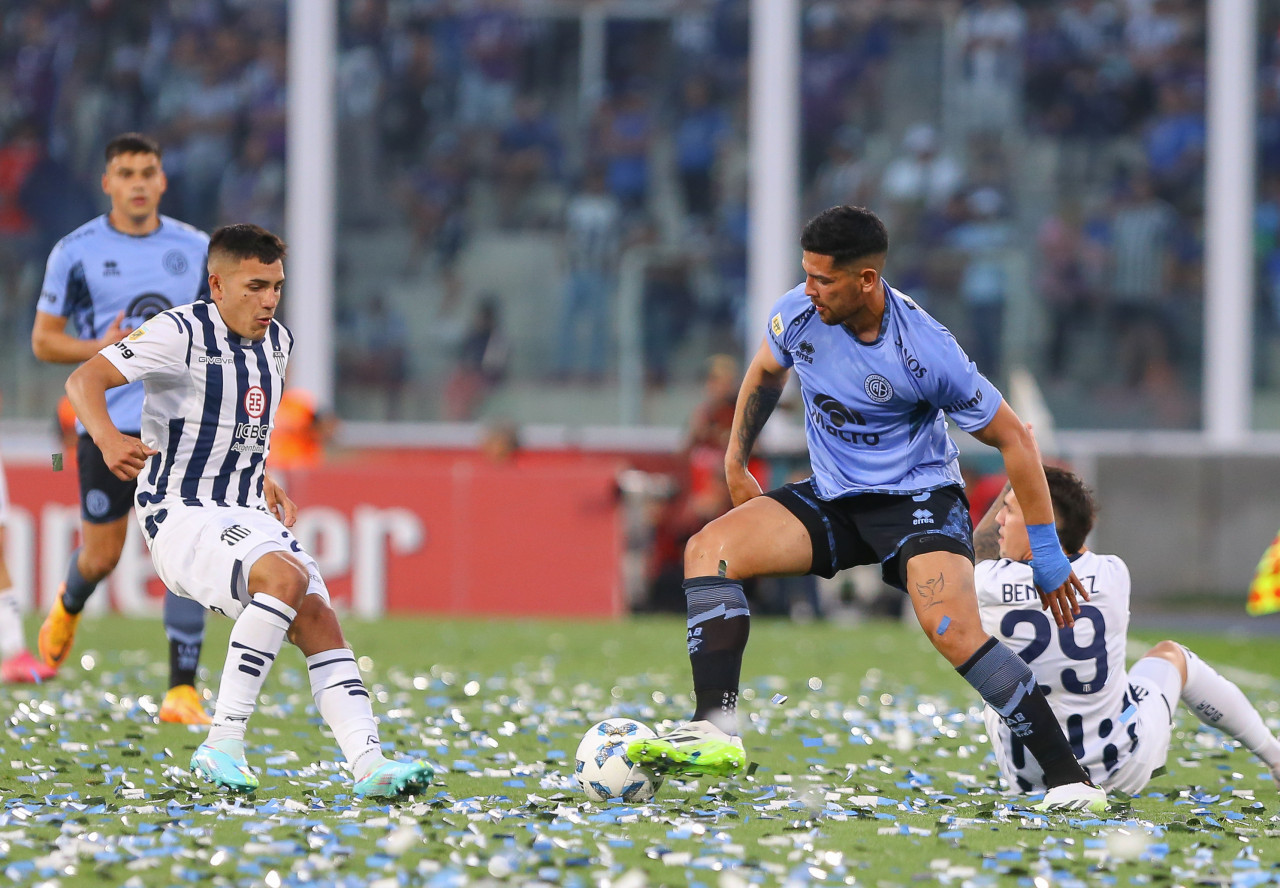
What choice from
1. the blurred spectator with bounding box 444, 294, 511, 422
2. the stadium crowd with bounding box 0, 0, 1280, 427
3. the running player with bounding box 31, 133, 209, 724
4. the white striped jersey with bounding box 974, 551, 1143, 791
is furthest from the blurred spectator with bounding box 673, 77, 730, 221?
the white striped jersey with bounding box 974, 551, 1143, 791

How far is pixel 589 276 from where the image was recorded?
18.2m

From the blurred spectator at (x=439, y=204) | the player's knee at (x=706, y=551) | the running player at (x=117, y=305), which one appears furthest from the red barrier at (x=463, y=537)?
the player's knee at (x=706, y=551)

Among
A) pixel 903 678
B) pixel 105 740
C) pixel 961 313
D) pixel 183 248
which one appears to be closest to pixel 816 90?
pixel 961 313

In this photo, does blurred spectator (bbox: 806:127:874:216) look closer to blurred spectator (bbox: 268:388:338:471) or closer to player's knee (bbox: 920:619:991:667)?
blurred spectator (bbox: 268:388:338:471)

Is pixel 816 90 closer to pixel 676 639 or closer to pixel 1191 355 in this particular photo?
pixel 1191 355

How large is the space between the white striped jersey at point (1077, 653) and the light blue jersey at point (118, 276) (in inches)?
143

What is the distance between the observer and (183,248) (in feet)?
24.2

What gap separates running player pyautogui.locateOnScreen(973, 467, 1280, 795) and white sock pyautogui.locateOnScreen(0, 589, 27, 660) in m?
4.92

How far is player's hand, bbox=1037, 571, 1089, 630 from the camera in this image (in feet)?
17.3

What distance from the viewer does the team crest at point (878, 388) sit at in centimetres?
541

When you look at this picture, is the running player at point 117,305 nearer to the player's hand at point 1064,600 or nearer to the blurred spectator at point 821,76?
the player's hand at point 1064,600

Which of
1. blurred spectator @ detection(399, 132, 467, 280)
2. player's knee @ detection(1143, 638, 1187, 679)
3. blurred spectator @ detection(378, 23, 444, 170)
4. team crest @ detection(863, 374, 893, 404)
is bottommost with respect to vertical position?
player's knee @ detection(1143, 638, 1187, 679)

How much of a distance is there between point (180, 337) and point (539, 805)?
73.5 inches

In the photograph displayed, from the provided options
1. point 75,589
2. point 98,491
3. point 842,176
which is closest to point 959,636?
point 98,491
